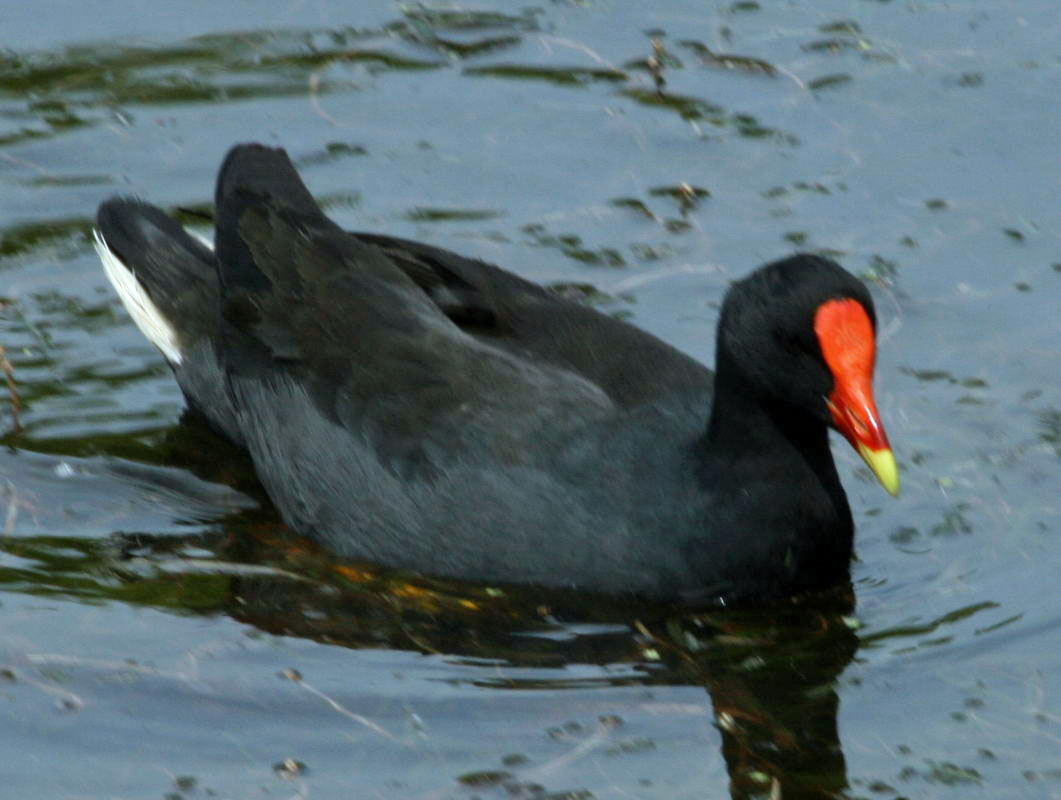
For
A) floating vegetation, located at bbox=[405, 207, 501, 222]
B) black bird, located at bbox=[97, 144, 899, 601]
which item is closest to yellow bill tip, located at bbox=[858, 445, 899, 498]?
black bird, located at bbox=[97, 144, 899, 601]

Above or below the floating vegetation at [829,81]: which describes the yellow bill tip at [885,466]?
below

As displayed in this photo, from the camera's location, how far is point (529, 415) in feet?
20.2

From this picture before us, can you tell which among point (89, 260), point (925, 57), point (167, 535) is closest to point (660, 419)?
point (167, 535)

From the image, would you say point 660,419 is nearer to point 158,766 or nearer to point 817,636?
point 817,636

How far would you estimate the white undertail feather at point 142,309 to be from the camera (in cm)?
721

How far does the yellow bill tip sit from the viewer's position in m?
5.55

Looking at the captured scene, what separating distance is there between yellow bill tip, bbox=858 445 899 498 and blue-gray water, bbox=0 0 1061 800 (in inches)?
22.0

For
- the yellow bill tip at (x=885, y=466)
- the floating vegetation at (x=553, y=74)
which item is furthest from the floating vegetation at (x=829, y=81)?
the yellow bill tip at (x=885, y=466)

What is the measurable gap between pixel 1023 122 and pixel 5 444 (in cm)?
412

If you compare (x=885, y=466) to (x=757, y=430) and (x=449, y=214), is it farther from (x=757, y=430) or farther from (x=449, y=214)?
(x=449, y=214)

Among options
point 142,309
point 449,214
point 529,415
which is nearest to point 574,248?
point 449,214

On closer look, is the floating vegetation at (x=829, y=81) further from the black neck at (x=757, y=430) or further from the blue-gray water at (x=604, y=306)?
the black neck at (x=757, y=430)

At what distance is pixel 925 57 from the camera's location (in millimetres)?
8992

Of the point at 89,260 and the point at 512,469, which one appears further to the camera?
the point at 89,260
